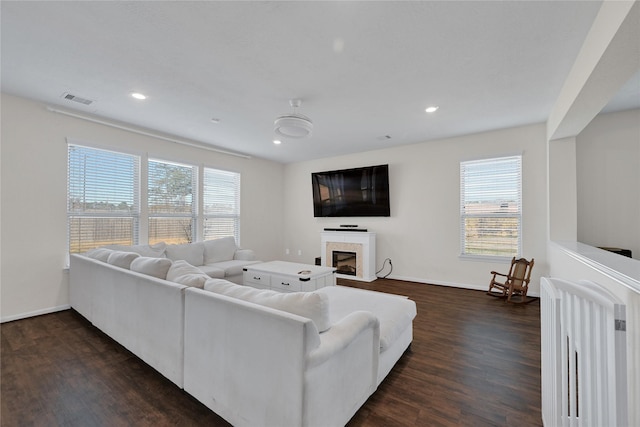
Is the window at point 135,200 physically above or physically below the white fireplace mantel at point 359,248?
above

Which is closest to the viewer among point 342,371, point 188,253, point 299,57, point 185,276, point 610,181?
point 342,371

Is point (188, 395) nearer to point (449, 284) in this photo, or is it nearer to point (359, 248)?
point (359, 248)

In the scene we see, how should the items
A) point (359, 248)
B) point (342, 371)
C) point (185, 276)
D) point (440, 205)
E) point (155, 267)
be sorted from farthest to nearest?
1. point (359, 248)
2. point (440, 205)
3. point (155, 267)
4. point (185, 276)
5. point (342, 371)

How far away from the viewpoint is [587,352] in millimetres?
1011

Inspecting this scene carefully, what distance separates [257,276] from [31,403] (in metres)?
2.26

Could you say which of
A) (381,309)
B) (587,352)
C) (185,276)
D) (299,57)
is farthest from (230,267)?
(587,352)

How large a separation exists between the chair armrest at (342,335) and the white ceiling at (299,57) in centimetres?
203

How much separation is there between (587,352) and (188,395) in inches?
86.3

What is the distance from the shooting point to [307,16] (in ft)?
6.02

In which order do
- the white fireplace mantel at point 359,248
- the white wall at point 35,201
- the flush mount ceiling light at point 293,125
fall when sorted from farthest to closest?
the white fireplace mantel at point 359,248 < the white wall at point 35,201 < the flush mount ceiling light at point 293,125

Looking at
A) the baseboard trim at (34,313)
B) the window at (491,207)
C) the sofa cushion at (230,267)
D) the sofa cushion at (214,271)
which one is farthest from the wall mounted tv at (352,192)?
the baseboard trim at (34,313)

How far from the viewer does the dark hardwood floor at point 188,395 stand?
5.27ft

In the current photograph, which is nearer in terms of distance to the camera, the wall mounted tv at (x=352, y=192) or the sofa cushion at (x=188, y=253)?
the sofa cushion at (x=188, y=253)

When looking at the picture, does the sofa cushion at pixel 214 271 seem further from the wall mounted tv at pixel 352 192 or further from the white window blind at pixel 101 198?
the wall mounted tv at pixel 352 192
